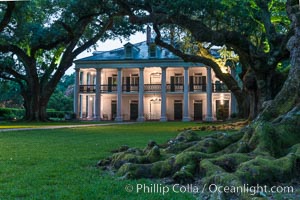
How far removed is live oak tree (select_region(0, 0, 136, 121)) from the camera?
81.3 feet

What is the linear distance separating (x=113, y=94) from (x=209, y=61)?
21227 millimetres

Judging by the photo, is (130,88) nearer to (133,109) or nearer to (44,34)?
(133,109)

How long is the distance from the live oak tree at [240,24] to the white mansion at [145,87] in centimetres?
1809

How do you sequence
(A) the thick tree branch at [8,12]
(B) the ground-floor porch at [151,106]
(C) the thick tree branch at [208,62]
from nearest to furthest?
(A) the thick tree branch at [8,12], (C) the thick tree branch at [208,62], (B) the ground-floor porch at [151,106]

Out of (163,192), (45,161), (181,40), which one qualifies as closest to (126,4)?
(181,40)

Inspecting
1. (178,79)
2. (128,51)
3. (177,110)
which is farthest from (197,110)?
(128,51)

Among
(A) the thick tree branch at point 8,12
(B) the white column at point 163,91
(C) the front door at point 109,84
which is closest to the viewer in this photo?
(A) the thick tree branch at point 8,12

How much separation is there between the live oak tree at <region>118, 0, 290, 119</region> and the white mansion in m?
18.1

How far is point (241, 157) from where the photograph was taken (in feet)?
16.0

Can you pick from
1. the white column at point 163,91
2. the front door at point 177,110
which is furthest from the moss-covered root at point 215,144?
the front door at point 177,110

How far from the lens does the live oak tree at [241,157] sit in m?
4.24

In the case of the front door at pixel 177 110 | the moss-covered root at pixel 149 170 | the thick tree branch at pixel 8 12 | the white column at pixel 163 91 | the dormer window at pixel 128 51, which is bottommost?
the moss-covered root at pixel 149 170

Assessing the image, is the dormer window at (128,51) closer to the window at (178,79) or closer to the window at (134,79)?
the window at (134,79)

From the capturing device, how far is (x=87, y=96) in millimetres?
42125
